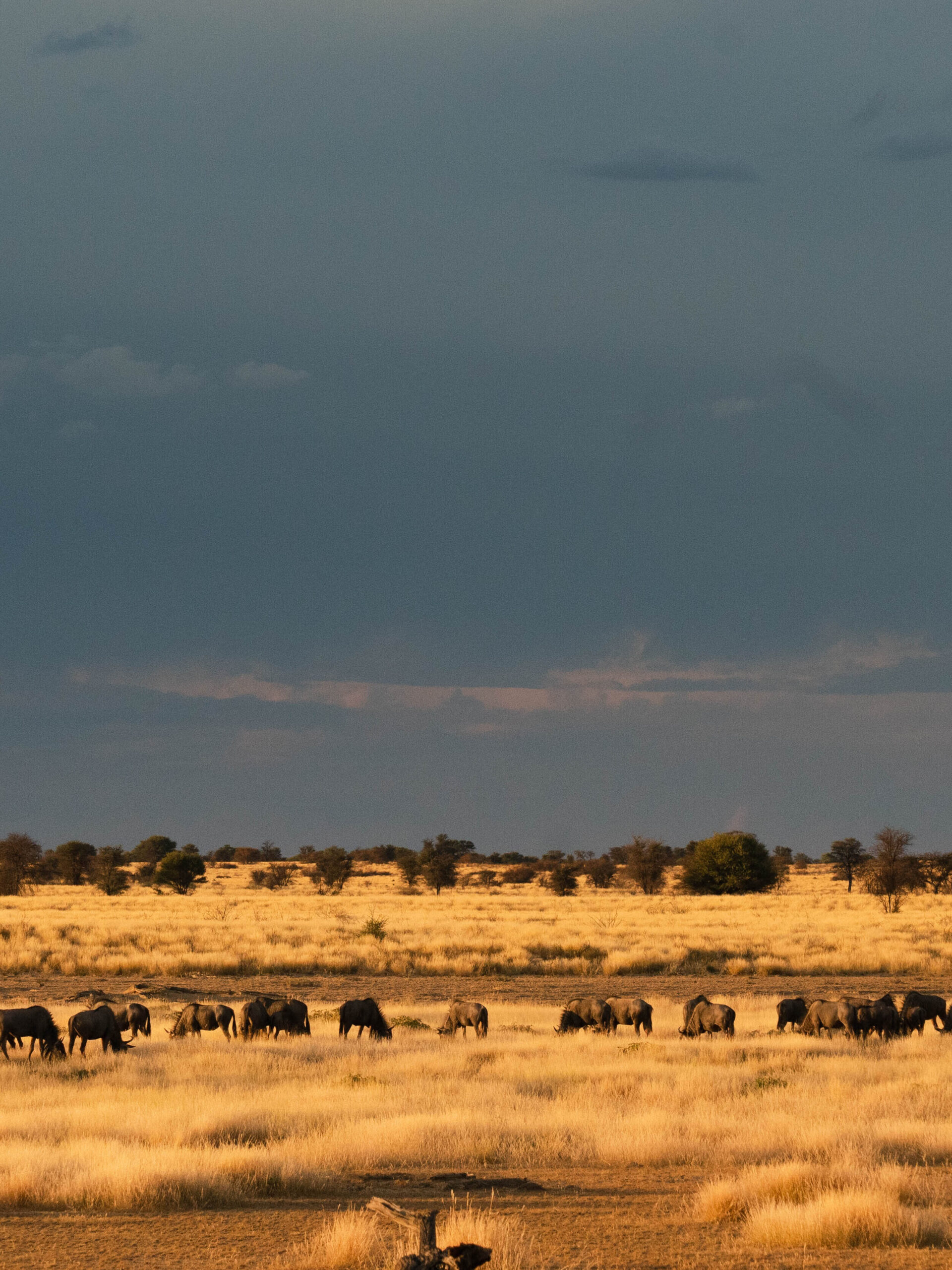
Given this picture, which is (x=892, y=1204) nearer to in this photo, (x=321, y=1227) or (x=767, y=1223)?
(x=767, y=1223)

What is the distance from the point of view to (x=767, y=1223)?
11.8 metres

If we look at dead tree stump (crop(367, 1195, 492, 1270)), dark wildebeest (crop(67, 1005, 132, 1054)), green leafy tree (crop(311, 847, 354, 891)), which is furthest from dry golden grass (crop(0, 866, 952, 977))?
dead tree stump (crop(367, 1195, 492, 1270))

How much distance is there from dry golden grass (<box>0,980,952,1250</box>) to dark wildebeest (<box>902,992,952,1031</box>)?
113 inches

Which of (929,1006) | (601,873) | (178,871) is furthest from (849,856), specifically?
(929,1006)

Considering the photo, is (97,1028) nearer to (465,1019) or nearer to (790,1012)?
(465,1019)

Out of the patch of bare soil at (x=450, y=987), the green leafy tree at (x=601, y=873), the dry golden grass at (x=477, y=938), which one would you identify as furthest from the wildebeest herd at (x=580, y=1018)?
the green leafy tree at (x=601, y=873)

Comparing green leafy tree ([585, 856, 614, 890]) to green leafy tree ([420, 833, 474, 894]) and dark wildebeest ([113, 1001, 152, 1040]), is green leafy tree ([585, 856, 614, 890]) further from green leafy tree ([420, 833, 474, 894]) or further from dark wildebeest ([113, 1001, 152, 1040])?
dark wildebeest ([113, 1001, 152, 1040])

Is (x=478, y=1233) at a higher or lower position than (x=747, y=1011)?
higher

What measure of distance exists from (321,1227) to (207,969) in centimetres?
3544

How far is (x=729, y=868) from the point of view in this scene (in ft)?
337

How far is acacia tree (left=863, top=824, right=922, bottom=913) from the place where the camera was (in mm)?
84375

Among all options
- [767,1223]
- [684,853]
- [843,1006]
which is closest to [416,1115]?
[767,1223]

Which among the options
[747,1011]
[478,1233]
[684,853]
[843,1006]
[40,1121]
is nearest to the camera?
[478,1233]

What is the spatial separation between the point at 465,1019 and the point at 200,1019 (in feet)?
19.0
